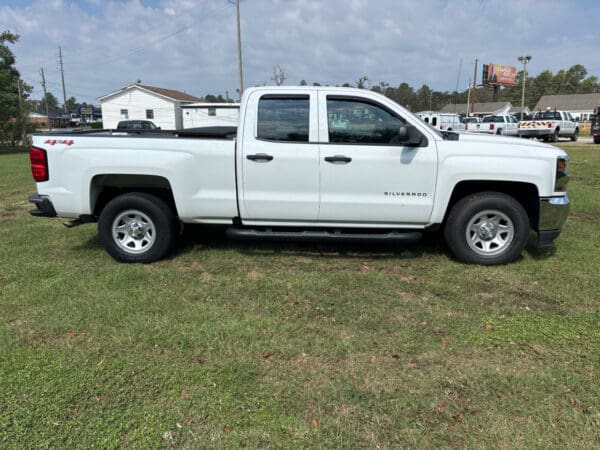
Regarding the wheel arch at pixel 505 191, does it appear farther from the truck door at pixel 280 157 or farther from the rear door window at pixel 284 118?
the rear door window at pixel 284 118

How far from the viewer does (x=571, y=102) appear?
82062 mm

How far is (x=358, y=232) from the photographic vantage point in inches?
197

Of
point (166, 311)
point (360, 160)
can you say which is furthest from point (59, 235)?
point (360, 160)

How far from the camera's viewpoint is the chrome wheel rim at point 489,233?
474 centimetres

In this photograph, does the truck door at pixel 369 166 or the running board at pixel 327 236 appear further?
the running board at pixel 327 236

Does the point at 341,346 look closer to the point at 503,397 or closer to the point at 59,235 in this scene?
the point at 503,397

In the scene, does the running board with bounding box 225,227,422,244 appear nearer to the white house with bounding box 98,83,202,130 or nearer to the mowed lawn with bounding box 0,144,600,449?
the mowed lawn with bounding box 0,144,600,449

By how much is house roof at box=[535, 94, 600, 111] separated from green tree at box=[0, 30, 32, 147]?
80066mm

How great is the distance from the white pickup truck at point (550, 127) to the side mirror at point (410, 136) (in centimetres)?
2518

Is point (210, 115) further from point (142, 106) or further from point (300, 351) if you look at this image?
point (300, 351)

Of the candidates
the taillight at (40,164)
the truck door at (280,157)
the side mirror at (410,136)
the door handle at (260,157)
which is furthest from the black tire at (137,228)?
the side mirror at (410,136)

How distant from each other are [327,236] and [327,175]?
66 centimetres

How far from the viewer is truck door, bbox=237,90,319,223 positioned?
4.56 meters

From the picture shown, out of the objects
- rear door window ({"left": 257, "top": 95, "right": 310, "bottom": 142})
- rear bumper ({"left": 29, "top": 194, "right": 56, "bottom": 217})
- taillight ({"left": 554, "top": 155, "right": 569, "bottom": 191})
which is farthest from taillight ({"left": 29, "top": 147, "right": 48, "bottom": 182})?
taillight ({"left": 554, "top": 155, "right": 569, "bottom": 191})
